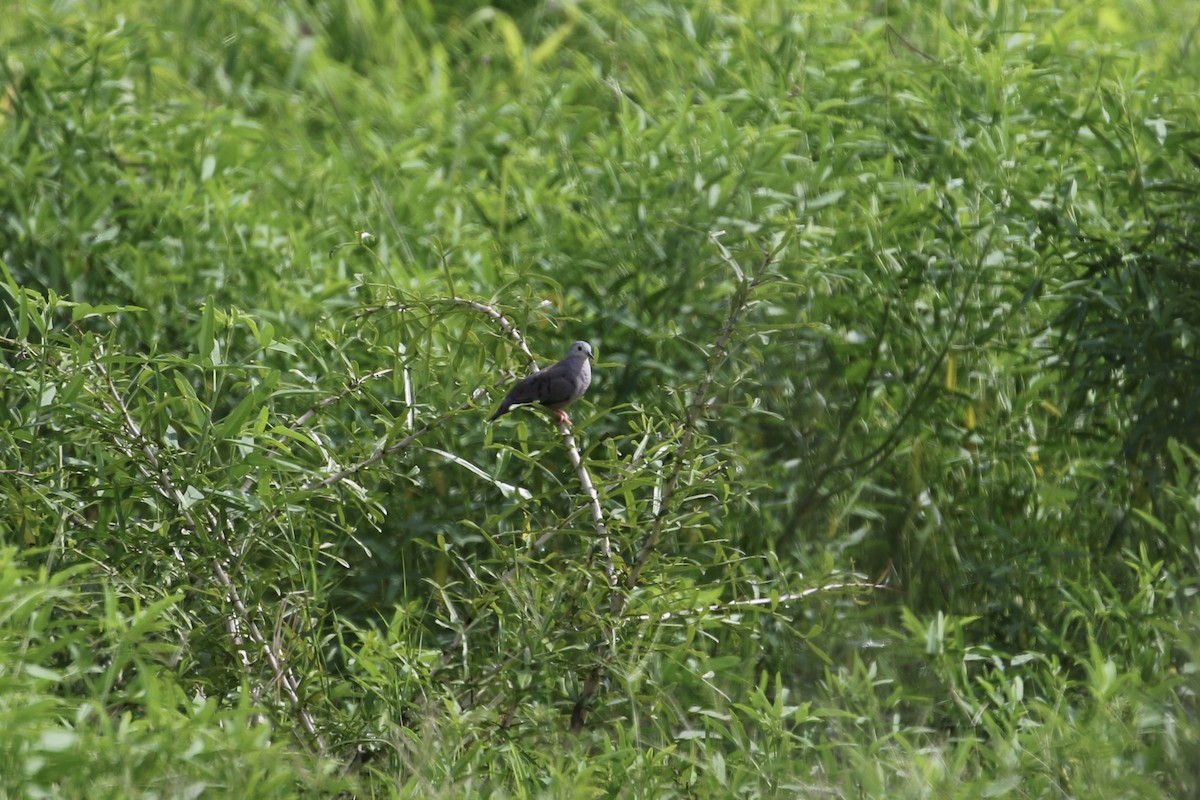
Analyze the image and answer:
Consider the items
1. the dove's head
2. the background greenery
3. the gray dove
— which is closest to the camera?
the background greenery

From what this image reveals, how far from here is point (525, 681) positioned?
311 centimetres

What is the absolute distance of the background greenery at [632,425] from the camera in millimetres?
2961

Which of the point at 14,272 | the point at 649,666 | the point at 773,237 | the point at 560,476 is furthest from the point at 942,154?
the point at 14,272

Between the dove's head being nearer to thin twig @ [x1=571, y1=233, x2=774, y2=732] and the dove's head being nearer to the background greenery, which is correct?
the background greenery

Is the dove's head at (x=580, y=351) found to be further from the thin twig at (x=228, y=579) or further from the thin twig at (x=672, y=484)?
the thin twig at (x=228, y=579)

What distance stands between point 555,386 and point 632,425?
20 centimetres

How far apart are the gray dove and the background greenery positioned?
11 cm

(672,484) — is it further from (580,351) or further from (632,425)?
(580,351)

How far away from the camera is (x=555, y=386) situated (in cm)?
320

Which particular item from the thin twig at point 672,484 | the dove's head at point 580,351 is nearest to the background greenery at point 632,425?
the thin twig at point 672,484

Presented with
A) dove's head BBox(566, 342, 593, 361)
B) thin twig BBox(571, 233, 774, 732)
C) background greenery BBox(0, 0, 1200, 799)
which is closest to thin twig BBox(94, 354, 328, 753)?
background greenery BBox(0, 0, 1200, 799)

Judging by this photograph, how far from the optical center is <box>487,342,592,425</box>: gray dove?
10.4ft

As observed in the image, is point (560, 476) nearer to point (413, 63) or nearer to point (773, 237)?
point (773, 237)

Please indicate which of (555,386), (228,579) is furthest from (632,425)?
(228,579)
